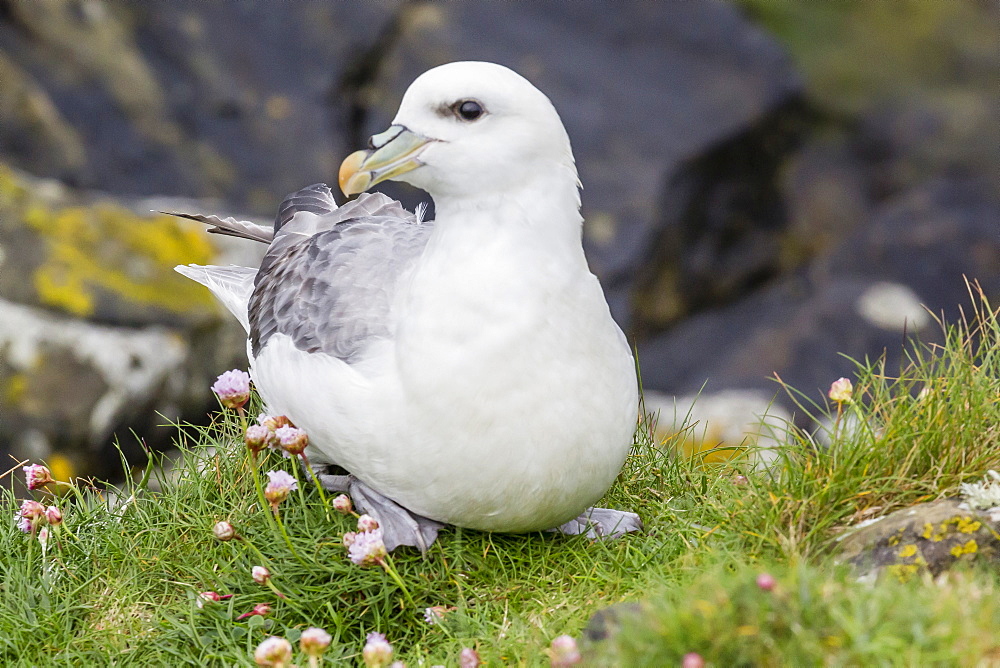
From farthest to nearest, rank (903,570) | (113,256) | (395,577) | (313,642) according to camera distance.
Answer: (113,256) < (395,577) < (903,570) < (313,642)

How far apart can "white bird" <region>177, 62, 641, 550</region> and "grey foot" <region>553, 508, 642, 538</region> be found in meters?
0.04

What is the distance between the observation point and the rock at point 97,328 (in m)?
5.47

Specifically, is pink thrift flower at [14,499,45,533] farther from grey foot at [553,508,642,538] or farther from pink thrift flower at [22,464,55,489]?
grey foot at [553,508,642,538]

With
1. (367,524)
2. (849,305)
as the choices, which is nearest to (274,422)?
(367,524)

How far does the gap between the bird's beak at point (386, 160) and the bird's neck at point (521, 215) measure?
0.51 ft

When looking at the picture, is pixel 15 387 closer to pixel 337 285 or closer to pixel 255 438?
pixel 337 285

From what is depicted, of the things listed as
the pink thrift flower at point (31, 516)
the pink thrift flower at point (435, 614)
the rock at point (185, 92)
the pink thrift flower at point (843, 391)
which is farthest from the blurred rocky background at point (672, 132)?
the pink thrift flower at point (435, 614)

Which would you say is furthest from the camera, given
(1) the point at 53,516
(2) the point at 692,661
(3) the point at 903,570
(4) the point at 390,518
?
(1) the point at 53,516

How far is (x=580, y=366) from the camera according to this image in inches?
122

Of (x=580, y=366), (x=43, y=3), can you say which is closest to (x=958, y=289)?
(x=580, y=366)

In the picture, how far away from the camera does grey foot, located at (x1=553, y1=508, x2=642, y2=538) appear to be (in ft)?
11.2

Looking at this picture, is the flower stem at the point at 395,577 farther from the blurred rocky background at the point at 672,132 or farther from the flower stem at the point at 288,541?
the blurred rocky background at the point at 672,132

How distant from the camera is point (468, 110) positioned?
2.94 m

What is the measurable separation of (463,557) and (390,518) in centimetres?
26
